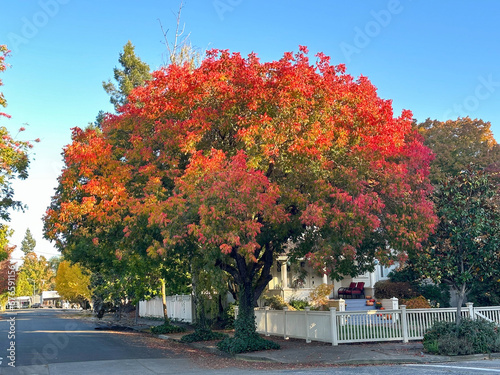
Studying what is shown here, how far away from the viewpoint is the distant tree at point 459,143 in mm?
33344

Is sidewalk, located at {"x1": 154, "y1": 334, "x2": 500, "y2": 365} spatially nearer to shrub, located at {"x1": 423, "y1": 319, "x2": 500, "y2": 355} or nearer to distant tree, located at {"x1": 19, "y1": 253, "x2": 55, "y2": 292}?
shrub, located at {"x1": 423, "y1": 319, "x2": 500, "y2": 355}

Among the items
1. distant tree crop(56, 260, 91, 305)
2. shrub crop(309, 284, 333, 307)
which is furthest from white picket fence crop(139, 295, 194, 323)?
distant tree crop(56, 260, 91, 305)

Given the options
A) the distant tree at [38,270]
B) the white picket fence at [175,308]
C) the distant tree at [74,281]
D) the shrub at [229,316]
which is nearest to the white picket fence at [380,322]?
the shrub at [229,316]

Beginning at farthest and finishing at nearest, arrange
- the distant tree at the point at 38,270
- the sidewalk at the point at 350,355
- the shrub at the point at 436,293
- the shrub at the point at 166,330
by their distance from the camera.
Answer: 1. the distant tree at the point at 38,270
2. the shrub at the point at 436,293
3. the shrub at the point at 166,330
4. the sidewalk at the point at 350,355

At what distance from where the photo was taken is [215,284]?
15.8 m

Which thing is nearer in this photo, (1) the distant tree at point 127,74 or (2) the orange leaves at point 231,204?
(2) the orange leaves at point 231,204

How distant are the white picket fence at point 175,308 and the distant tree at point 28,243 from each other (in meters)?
138

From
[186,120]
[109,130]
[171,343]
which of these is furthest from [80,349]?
[186,120]

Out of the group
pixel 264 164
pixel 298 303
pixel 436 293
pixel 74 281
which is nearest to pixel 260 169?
pixel 264 164

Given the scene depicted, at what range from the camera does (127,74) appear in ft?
112

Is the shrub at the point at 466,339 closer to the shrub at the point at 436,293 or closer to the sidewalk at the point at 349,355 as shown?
the sidewalk at the point at 349,355

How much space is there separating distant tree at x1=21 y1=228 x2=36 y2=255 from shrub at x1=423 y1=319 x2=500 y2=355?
168742mm

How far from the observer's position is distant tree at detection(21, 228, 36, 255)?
166288mm

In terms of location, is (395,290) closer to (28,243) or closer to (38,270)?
(38,270)
